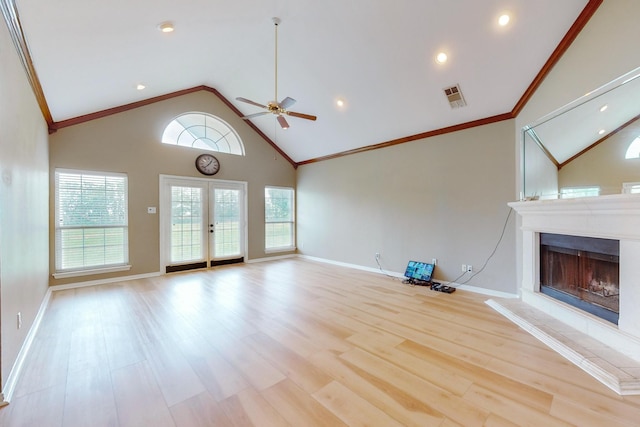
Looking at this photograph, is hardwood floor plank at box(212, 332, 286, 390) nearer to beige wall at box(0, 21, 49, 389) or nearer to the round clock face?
beige wall at box(0, 21, 49, 389)

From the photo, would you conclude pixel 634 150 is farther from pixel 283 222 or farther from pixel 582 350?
pixel 283 222

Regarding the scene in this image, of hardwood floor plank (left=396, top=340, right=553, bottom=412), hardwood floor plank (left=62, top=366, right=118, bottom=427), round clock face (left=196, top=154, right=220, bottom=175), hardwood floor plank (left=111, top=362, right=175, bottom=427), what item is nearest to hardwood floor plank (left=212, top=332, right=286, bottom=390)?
hardwood floor plank (left=111, top=362, right=175, bottom=427)

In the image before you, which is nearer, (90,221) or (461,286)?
(461,286)

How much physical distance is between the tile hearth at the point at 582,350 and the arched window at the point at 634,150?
1.66 meters

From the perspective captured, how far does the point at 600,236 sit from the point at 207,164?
6277 mm

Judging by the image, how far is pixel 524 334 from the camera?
8.89ft

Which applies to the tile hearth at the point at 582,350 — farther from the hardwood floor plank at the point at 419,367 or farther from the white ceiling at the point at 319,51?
the white ceiling at the point at 319,51

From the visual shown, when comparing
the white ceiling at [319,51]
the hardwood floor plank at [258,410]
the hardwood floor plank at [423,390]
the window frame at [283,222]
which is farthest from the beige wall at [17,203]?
the window frame at [283,222]

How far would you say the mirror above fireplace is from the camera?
7.37 ft

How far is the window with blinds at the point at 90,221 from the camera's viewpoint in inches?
171

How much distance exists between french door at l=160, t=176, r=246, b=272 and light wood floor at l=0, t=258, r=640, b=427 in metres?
1.88

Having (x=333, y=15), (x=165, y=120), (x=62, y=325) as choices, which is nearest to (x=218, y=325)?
(x=62, y=325)

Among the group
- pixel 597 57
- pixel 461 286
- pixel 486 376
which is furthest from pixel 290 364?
pixel 597 57

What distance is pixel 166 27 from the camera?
122 inches
